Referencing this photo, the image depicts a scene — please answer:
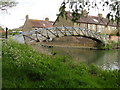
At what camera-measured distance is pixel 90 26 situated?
4250 cm

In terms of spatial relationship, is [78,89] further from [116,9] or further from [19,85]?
[116,9]

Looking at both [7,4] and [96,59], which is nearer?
[7,4]

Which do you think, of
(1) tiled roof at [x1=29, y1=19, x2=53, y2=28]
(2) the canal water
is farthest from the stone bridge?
(1) tiled roof at [x1=29, y1=19, x2=53, y2=28]

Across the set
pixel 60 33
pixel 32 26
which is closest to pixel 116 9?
pixel 60 33

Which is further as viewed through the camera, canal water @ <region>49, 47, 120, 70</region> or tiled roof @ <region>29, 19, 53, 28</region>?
tiled roof @ <region>29, 19, 53, 28</region>

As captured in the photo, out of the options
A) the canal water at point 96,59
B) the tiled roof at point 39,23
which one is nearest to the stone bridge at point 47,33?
the canal water at point 96,59

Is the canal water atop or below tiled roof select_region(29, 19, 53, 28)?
below

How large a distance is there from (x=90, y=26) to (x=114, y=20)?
130 feet

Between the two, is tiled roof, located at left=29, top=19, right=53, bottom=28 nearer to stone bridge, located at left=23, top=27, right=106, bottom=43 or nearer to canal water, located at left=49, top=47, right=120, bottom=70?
stone bridge, located at left=23, top=27, right=106, bottom=43

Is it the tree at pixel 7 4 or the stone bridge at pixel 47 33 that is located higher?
the tree at pixel 7 4

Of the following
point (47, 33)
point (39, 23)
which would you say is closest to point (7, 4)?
point (47, 33)

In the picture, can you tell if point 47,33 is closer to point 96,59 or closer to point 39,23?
point 96,59

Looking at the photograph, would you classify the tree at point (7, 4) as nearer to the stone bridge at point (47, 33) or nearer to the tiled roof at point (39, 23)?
the stone bridge at point (47, 33)

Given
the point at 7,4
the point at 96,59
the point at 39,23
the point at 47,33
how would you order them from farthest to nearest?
the point at 39,23 → the point at 47,33 → the point at 96,59 → the point at 7,4
